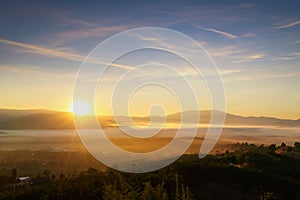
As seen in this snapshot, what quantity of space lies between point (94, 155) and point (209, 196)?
49.0ft

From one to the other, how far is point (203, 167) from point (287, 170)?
8.14 metres

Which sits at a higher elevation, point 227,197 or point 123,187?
point 123,187

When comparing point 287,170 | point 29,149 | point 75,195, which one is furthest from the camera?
point 29,149

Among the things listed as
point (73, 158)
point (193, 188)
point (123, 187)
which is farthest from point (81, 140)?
point (123, 187)

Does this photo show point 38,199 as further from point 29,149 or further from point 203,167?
point 29,149

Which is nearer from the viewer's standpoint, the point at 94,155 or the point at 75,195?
the point at 75,195

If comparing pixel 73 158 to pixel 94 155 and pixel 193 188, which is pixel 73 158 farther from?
pixel 193 188

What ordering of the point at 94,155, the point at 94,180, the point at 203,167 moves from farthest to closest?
the point at 94,155 → the point at 203,167 → the point at 94,180

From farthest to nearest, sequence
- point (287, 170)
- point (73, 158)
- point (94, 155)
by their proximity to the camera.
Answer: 1. point (73, 158)
2. point (94, 155)
3. point (287, 170)

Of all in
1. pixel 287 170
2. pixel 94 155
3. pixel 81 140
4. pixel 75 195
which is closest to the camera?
pixel 75 195

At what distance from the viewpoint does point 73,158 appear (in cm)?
3309

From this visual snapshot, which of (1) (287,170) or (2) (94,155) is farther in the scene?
(2) (94,155)

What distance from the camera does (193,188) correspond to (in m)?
17.6

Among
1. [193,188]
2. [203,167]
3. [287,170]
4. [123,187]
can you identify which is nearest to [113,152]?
[203,167]
